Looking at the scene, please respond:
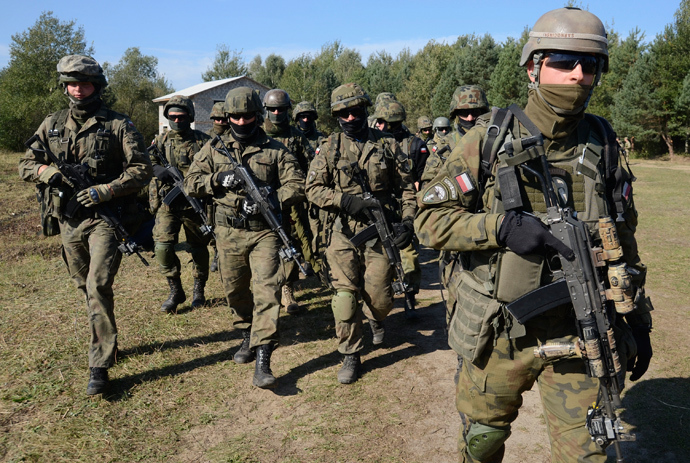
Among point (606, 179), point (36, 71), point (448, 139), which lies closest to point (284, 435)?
point (606, 179)

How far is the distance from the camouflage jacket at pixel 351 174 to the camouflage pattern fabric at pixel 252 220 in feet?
0.69

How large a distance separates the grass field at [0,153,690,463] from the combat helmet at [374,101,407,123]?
2.83 meters

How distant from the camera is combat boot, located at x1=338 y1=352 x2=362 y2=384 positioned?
4.59m

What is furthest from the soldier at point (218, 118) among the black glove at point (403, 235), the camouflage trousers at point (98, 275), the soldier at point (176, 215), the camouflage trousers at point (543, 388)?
the camouflage trousers at point (543, 388)

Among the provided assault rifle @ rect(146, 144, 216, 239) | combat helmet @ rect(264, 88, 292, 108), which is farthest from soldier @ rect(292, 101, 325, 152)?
assault rifle @ rect(146, 144, 216, 239)

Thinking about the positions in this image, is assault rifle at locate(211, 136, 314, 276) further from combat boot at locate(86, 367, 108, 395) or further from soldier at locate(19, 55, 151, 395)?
combat boot at locate(86, 367, 108, 395)

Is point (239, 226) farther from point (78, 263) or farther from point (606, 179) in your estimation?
point (606, 179)

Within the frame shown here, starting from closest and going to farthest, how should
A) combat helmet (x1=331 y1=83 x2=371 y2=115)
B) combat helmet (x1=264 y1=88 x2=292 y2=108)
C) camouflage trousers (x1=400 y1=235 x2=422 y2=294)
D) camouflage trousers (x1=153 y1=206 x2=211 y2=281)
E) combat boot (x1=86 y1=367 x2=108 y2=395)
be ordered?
combat boot (x1=86 y1=367 x2=108 y2=395)
combat helmet (x1=331 y1=83 x2=371 y2=115)
camouflage trousers (x1=400 y1=235 x2=422 y2=294)
camouflage trousers (x1=153 y1=206 x2=211 y2=281)
combat helmet (x1=264 y1=88 x2=292 y2=108)

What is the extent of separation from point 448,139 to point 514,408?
16.3ft

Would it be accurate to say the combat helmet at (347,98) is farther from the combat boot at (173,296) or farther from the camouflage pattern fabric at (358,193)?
the combat boot at (173,296)

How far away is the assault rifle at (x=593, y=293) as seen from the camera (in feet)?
7.50

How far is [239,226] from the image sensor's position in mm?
4805

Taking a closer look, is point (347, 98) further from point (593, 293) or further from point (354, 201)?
point (593, 293)

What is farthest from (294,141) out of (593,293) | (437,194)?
(593,293)
